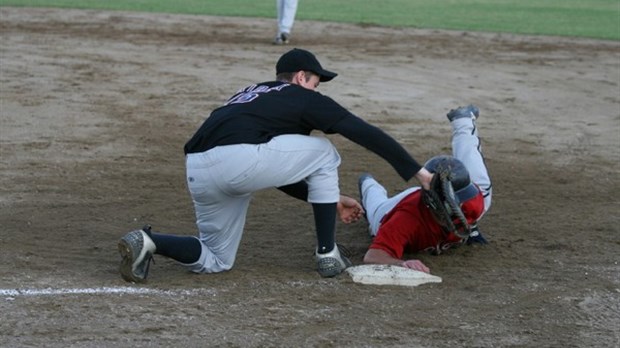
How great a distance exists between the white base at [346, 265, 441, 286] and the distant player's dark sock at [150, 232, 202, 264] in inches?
28.3

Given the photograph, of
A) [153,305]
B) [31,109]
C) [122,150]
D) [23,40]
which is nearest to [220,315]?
[153,305]

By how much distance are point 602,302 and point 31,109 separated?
5.90 meters

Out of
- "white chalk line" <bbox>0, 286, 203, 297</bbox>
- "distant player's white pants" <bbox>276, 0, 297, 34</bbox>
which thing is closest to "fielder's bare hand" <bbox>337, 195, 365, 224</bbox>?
"white chalk line" <bbox>0, 286, 203, 297</bbox>

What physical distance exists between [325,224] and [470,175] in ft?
3.71

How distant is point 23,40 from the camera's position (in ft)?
44.1

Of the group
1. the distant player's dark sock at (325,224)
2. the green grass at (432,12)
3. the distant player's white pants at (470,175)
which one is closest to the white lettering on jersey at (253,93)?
the distant player's dark sock at (325,224)

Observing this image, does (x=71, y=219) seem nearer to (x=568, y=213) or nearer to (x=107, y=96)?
(x=568, y=213)

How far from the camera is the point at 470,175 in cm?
599

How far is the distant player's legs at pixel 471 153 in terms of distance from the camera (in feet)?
19.6

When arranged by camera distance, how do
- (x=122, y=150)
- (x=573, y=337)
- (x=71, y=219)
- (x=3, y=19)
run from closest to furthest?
(x=573, y=337) → (x=71, y=219) → (x=122, y=150) → (x=3, y=19)

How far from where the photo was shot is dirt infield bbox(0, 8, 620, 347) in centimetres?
455

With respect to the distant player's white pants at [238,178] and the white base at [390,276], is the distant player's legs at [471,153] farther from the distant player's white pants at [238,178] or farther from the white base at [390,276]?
the distant player's white pants at [238,178]

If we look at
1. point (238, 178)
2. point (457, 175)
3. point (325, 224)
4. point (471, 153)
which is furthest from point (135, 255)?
point (471, 153)

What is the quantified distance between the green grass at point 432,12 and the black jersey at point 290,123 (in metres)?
11.2
